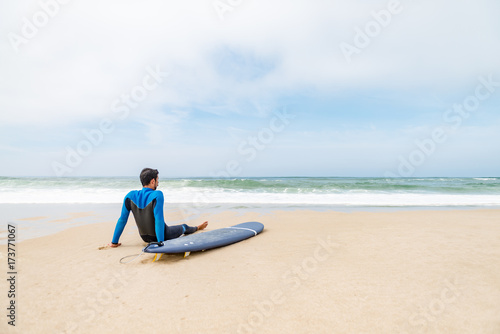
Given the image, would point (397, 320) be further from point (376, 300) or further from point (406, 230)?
point (406, 230)

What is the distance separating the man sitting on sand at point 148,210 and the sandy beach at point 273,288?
0.31 m

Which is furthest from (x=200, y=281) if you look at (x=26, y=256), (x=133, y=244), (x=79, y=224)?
(x=79, y=224)

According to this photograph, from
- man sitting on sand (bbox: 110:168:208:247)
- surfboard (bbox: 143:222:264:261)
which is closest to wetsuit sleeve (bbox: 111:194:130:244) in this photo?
man sitting on sand (bbox: 110:168:208:247)

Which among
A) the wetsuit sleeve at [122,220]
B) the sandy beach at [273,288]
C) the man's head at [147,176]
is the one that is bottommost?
the sandy beach at [273,288]

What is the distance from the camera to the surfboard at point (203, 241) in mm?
3188

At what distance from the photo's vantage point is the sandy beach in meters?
1.85

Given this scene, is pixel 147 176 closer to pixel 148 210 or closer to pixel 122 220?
pixel 148 210

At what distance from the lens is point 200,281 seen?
2.55m

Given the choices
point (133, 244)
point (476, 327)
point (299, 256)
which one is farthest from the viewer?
point (133, 244)

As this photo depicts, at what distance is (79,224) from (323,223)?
534 cm

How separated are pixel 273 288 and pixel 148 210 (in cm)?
209

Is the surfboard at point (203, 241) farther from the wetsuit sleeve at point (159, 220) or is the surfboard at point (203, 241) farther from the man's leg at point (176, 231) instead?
the man's leg at point (176, 231)

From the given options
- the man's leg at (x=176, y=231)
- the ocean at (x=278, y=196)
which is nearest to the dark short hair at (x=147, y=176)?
the man's leg at (x=176, y=231)

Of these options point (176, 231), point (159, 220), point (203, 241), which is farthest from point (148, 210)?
point (203, 241)
